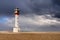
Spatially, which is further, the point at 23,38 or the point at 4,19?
the point at 4,19

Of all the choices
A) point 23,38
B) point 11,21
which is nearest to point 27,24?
point 11,21

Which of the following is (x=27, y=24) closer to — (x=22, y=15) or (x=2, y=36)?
(x=22, y=15)

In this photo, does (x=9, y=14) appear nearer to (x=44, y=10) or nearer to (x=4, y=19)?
(x=4, y=19)

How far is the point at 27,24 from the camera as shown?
1298 mm

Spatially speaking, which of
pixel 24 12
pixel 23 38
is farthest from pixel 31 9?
pixel 23 38

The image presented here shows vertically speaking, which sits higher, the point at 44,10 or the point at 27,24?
the point at 44,10

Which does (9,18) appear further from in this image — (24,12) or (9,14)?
(24,12)

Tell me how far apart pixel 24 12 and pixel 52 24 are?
28 centimetres

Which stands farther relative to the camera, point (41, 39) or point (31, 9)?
point (31, 9)

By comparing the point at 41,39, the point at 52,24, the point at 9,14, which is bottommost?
the point at 41,39

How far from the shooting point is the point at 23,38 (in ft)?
3.11

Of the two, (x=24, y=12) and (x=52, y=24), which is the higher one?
(x=24, y=12)

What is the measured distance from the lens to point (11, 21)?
1.30 meters

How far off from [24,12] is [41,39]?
0.45 metres
